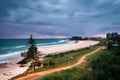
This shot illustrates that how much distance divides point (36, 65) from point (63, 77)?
72.0ft

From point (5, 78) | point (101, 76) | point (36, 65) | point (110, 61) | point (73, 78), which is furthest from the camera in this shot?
point (36, 65)

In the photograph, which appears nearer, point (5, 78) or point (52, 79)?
point (52, 79)

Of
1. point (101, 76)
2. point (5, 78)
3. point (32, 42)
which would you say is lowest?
point (5, 78)

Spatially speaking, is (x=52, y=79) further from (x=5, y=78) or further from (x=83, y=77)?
(x=5, y=78)

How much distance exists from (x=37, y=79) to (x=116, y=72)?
13520 mm

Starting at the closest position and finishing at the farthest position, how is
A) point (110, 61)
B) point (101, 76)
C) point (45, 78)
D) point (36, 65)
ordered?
point (101, 76) → point (45, 78) → point (110, 61) → point (36, 65)

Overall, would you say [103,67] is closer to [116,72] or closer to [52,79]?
[116,72]

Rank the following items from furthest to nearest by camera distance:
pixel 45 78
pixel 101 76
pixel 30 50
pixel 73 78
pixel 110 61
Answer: pixel 30 50, pixel 110 61, pixel 73 78, pixel 45 78, pixel 101 76

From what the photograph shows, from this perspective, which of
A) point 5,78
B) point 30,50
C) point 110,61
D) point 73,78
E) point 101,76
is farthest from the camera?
point 30,50

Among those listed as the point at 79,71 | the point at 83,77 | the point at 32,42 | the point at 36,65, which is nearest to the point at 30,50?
the point at 32,42

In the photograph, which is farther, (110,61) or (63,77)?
(110,61)

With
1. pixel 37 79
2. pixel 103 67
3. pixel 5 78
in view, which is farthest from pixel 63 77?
A: pixel 5 78

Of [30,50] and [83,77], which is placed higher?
[30,50]

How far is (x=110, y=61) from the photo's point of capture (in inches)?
1655
